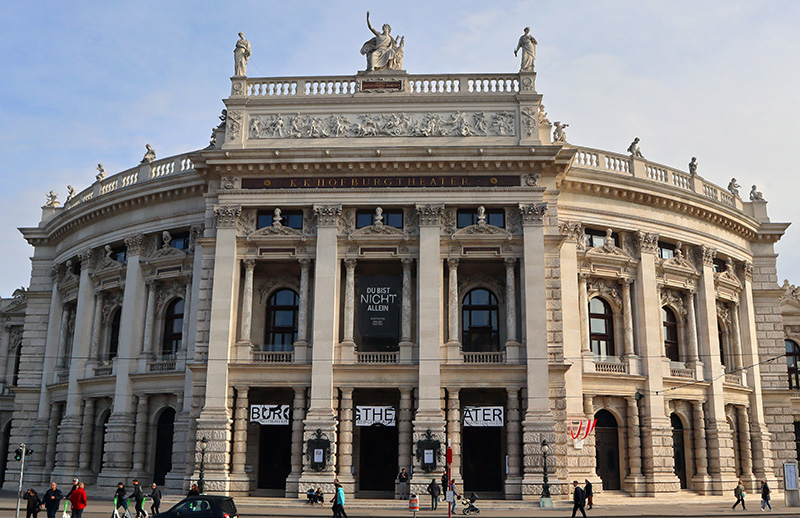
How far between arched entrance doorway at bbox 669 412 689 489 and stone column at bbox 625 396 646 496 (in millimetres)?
2912

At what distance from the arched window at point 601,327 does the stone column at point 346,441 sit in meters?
14.6

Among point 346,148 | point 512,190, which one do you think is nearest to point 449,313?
point 512,190

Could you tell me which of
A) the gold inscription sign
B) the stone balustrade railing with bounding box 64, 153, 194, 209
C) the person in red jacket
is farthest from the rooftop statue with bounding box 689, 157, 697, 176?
the person in red jacket

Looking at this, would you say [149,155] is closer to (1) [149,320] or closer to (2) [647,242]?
(1) [149,320]

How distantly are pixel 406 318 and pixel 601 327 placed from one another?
39.6 feet

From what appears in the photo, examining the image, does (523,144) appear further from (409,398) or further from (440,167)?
(409,398)

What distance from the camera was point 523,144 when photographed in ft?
132

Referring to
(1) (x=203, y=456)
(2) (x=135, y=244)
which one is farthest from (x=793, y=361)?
(2) (x=135, y=244)

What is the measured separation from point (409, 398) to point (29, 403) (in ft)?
94.0

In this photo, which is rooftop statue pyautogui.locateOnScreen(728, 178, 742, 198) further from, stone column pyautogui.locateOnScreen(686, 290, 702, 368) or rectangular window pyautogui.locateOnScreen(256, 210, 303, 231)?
rectangular window pyautogui.locateOnScreen(256, 210, 303, 231)

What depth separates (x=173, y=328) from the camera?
45781 millimetres

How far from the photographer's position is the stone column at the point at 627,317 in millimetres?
43209

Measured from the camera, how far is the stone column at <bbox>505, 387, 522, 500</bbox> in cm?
3672

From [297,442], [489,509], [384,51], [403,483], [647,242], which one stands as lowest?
[489,509]
